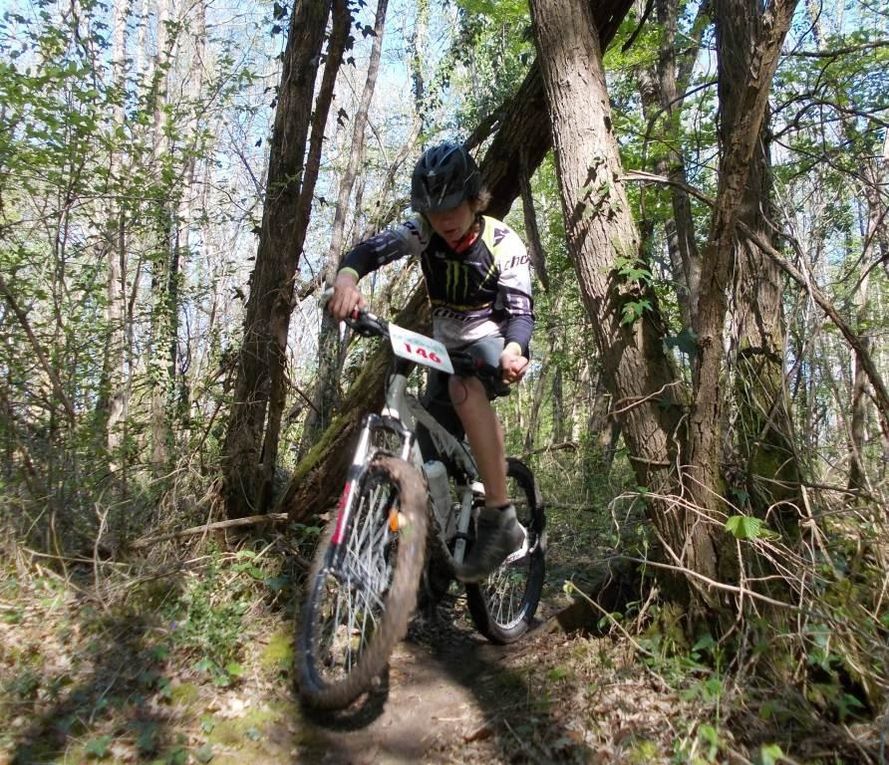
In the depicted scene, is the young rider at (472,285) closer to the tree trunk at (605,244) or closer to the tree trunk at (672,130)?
the tree trunk at (605,244)

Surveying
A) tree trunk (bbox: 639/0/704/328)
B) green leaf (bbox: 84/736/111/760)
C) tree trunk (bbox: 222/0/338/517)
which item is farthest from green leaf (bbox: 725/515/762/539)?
tree trunk (bbox: 639/0/704/328)

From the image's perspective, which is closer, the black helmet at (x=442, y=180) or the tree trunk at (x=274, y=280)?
the black helmet at (x=442, y=180)

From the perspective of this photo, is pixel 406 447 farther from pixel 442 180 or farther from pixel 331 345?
pixel 331 345

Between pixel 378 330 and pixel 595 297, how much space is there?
1.06m

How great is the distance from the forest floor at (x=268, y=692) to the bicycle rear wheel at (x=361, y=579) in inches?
11.0

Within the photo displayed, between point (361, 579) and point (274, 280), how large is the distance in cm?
212

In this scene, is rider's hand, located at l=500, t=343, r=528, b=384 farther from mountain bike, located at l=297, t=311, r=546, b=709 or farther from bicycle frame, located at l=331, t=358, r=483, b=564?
bicycle frame, located at l=331, t=358, r=483, b=564

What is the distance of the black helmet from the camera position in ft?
9.77

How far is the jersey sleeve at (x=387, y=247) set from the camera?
3.12m

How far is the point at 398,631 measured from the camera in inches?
93.8

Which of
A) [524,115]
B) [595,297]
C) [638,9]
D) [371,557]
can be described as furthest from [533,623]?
[638,9]

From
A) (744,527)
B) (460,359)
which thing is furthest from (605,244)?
(744,527)

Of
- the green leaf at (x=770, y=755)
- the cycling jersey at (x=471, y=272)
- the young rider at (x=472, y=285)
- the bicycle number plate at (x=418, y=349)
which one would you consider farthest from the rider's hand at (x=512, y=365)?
the green leaf at (x=770, y=755)

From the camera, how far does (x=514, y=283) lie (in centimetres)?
323
